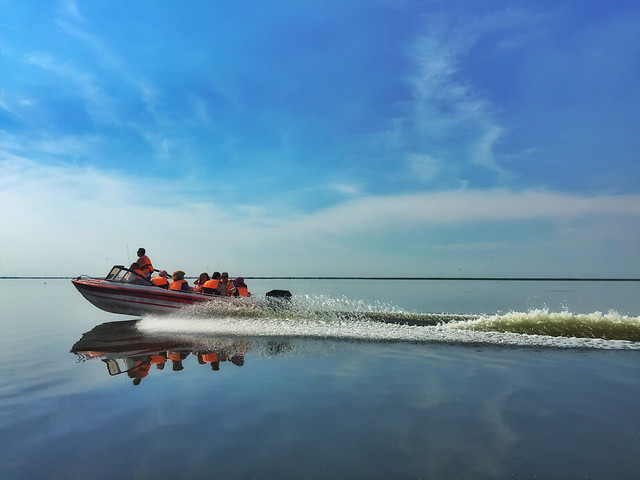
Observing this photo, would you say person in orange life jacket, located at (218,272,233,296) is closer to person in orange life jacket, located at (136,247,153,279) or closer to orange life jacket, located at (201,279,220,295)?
orange life jacket, located at (201,279,220,295)

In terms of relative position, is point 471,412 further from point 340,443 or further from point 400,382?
point 340,443

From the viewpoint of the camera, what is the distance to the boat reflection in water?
910cm

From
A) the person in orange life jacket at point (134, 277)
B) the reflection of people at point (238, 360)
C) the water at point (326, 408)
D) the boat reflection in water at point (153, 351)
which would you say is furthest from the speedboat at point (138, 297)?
the reflection of people at point (238, 360)

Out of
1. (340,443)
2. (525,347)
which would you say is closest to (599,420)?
(340,443)

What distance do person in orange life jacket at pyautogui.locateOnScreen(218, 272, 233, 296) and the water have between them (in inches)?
191

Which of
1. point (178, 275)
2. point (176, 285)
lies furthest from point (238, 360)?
point (178, 275)

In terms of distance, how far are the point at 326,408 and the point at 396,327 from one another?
29.1 feet

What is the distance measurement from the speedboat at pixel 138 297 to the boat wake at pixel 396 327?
15.0 inches

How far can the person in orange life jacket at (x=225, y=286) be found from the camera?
17.6m

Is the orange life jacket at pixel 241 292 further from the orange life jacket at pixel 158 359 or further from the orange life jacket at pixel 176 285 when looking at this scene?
the orange life jacket at pixel 158 359

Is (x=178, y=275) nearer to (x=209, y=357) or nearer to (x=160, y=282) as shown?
(x=160, y=282)

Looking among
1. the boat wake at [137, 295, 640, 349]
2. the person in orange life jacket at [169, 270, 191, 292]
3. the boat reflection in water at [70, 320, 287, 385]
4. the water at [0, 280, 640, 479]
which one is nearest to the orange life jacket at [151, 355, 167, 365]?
the boat reflection in water at [70, 320, 287, 385]

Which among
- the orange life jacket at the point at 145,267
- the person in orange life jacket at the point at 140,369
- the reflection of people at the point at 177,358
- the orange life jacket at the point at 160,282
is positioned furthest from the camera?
the orange life jacket at the point at 160,282

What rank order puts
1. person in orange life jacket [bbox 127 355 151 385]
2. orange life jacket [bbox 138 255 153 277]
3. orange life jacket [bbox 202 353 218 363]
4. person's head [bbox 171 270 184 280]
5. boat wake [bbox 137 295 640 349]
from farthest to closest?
person's head [bbox 171 270 184 280] < orange life jacket [bbox 138 255 153 277] < boat wake [bbox 137 295 640 349] < orange life jacket [bbox 202 353 218 363] < person in orange life jacket [bbox 127 355 151 385]
